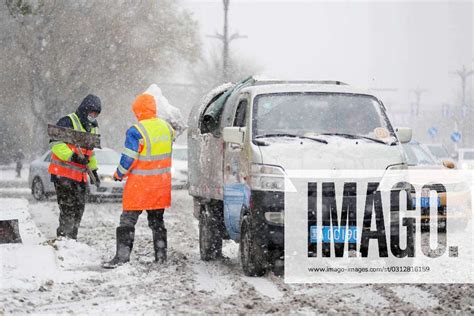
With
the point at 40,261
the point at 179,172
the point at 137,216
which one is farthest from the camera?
the point at 179,172

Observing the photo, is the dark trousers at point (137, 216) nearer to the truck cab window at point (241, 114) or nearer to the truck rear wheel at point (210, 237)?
the truck rear wheel at point (210, 237)

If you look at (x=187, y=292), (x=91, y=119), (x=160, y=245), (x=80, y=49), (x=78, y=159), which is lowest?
(x=187, y=292)

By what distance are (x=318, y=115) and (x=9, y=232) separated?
3851mm

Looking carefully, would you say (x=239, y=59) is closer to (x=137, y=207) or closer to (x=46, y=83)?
(x=46, y=83)

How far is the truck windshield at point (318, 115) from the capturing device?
10.2m

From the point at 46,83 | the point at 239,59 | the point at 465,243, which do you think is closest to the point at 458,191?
the point at 465,243

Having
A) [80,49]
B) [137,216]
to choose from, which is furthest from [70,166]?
[80,49]

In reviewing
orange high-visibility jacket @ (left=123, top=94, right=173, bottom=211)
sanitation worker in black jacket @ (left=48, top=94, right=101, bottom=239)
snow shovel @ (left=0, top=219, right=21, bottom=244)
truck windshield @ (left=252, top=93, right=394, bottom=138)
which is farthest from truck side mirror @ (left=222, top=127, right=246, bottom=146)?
snow shovel @ (left=0, top=219, right=21, bottom=244)

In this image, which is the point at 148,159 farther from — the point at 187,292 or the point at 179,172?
the point at 179,172

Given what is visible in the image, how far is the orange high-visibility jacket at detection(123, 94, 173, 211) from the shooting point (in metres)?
10.5

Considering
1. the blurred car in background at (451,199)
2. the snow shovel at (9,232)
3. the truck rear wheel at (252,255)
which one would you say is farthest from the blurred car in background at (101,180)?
the truck rear wheel at (252,255)

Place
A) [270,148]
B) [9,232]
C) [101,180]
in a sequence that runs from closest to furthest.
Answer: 1. [270,148]
2. [9,232]
3. [101,180]

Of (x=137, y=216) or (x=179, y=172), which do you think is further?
(x=179, y=172)

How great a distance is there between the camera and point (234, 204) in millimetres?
10328
